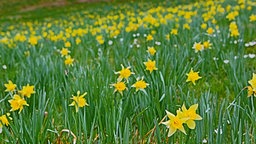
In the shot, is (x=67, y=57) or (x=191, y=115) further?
(x=67, y=57)

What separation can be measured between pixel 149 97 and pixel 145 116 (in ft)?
0.32

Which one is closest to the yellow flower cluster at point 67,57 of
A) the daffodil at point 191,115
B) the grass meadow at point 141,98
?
the grass meadow at point 141,98

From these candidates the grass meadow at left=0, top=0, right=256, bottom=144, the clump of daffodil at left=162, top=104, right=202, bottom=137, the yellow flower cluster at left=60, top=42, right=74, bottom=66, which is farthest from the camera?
the yellow flower cluster at left=60, top=42, right=74, bottom=66

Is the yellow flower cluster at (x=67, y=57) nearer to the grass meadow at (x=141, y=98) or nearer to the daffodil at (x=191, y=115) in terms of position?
the grass meadow at (x=141, y=98)

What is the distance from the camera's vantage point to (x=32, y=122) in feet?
4.96

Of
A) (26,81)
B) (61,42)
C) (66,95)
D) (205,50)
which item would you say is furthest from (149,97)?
(61,42)

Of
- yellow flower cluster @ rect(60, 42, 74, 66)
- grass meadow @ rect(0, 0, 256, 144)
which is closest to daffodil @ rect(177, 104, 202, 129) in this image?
grass meadow @ rect(0, 0, 256, 144)

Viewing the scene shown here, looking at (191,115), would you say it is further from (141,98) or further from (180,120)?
(141,98)

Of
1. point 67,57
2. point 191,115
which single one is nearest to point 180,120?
point 191,115

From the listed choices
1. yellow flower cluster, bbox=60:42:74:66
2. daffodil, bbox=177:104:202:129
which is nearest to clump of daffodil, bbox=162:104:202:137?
daffodil, bbox=177:104:202:129

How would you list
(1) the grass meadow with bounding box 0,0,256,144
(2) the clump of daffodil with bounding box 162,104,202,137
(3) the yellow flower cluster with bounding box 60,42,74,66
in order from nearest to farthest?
(2) the clump of daffodil with bounding box 162,104,202,137 < (1) the grass meadow with bounding box 0,0,256,144 < (3) the yellow flower cluster with bounding box 60,42,74,66

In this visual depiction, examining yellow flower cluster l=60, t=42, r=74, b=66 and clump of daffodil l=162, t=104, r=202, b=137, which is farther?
yellow flower cluster l=60, t=42, r=74, b=66

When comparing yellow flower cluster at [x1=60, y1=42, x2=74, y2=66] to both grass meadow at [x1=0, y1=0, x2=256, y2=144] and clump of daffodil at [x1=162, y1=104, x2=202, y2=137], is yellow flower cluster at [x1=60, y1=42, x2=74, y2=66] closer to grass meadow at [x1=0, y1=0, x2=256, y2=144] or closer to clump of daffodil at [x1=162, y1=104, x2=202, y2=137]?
grass meadow at [x1=0, y1=0, x2=256, y2=144]

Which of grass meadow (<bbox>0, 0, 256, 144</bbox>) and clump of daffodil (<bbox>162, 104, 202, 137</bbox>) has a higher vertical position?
clump of daffodil (<bbox>162, 104, 202, 137</bbox>)
